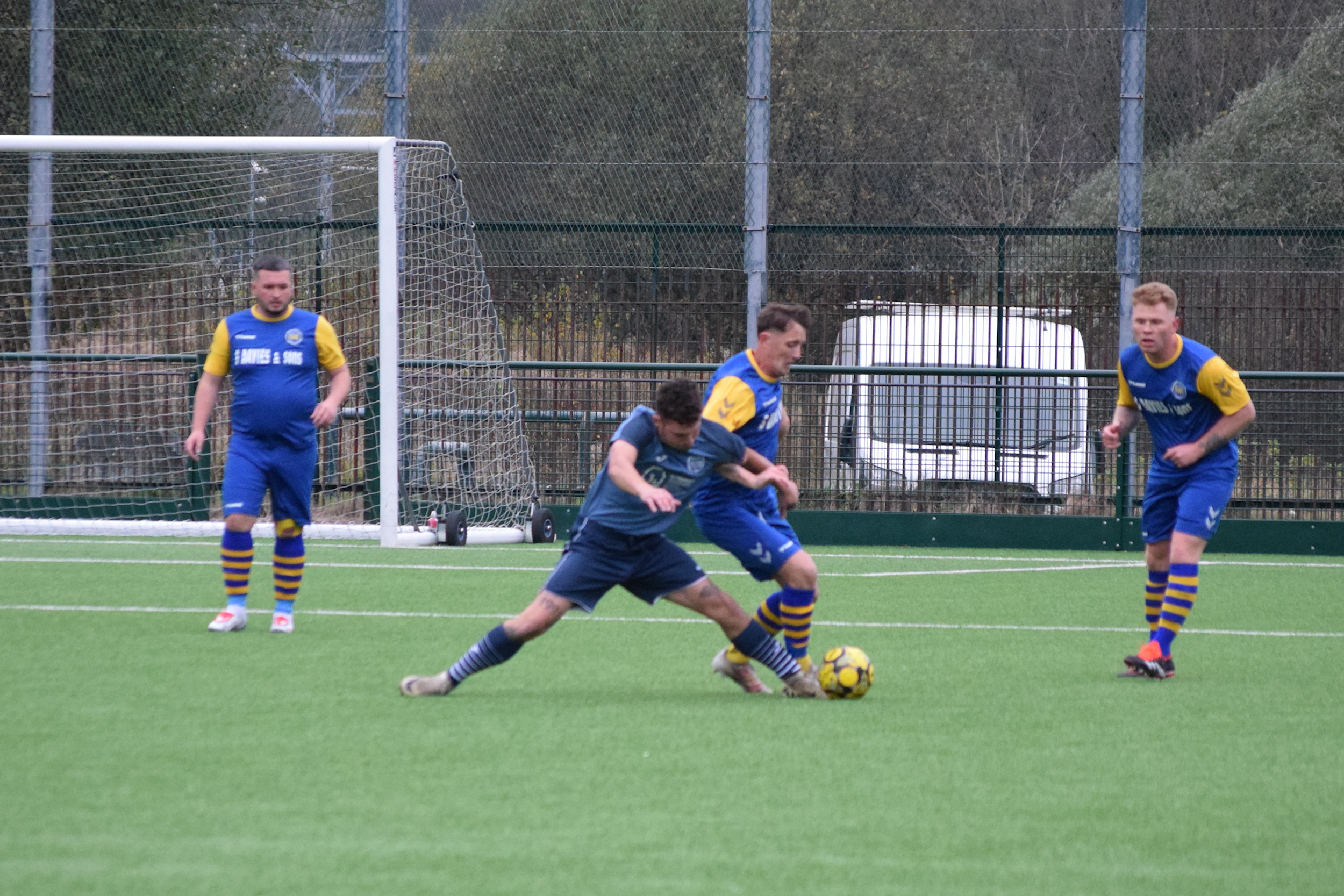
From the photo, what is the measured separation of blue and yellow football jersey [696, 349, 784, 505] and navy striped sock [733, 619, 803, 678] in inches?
23.2

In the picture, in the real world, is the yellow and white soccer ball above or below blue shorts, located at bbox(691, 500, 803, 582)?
below

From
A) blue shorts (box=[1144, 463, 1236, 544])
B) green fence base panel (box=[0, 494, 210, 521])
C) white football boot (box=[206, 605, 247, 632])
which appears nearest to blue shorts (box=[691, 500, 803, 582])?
blue shorts (box=[1144, 463, 1236, 544])

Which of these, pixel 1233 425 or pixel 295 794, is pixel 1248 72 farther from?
pixel 295 794

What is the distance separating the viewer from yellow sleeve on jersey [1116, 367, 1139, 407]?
7.95m

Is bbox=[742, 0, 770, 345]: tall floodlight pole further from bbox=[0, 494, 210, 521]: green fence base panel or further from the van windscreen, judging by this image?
bbox=[0, 494, 210, 521]: green fence base panel

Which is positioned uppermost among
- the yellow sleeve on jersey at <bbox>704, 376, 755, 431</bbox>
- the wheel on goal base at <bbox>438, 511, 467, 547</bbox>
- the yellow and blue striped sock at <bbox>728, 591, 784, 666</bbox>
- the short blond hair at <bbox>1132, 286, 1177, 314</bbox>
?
the short blond hair at <bbox>1132, 286, 1177, 314</bbox>

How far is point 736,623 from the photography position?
6672 millimetres

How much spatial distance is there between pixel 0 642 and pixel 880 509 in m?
7.40

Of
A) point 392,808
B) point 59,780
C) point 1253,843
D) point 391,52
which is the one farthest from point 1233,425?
point 391,52

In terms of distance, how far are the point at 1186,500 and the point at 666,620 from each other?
9.83 ft

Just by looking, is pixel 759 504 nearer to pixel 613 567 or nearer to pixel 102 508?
pixel 613 567

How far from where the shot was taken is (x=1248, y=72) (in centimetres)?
1772

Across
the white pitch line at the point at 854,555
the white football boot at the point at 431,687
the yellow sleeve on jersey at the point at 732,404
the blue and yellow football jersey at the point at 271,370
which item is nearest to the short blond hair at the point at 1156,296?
Answer: the yellow sleeve on jersey at the point at 732,404

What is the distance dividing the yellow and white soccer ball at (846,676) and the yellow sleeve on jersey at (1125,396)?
2077mm
